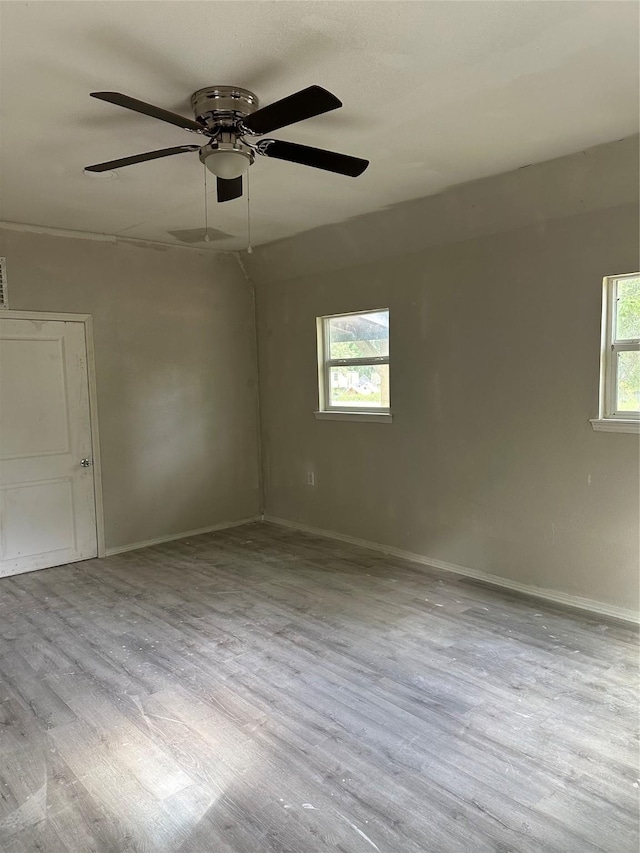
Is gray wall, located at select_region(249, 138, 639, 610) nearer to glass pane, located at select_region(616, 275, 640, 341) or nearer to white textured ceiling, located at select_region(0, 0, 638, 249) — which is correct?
glass pane, located at select_region(616, 275, 640, 341)

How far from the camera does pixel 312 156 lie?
2389mm

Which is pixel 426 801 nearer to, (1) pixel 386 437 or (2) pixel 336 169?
(2) pixel 336 169

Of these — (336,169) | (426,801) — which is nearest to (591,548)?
(426,801)

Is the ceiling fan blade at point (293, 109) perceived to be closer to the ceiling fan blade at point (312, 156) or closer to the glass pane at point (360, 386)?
the ceiling fan blade at point (312, 156)

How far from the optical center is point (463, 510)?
4.24 meters

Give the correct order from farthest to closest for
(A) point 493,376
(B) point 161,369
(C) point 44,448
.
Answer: (B) point 161,369
(C) point 44,448
(A) point 493,376

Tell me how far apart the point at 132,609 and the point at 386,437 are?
7.60 ft

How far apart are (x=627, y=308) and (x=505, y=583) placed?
6.43ft

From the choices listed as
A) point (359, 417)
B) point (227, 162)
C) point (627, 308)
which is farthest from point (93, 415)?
point (627, 308)

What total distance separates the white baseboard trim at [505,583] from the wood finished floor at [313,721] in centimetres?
14

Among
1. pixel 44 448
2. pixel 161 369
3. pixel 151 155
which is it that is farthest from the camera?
pixel 161 369

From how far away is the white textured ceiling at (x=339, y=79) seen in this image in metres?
1.87

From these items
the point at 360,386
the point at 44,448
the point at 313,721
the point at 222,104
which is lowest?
the point at 313,721

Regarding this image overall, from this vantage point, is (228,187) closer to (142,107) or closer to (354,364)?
(142,107)
